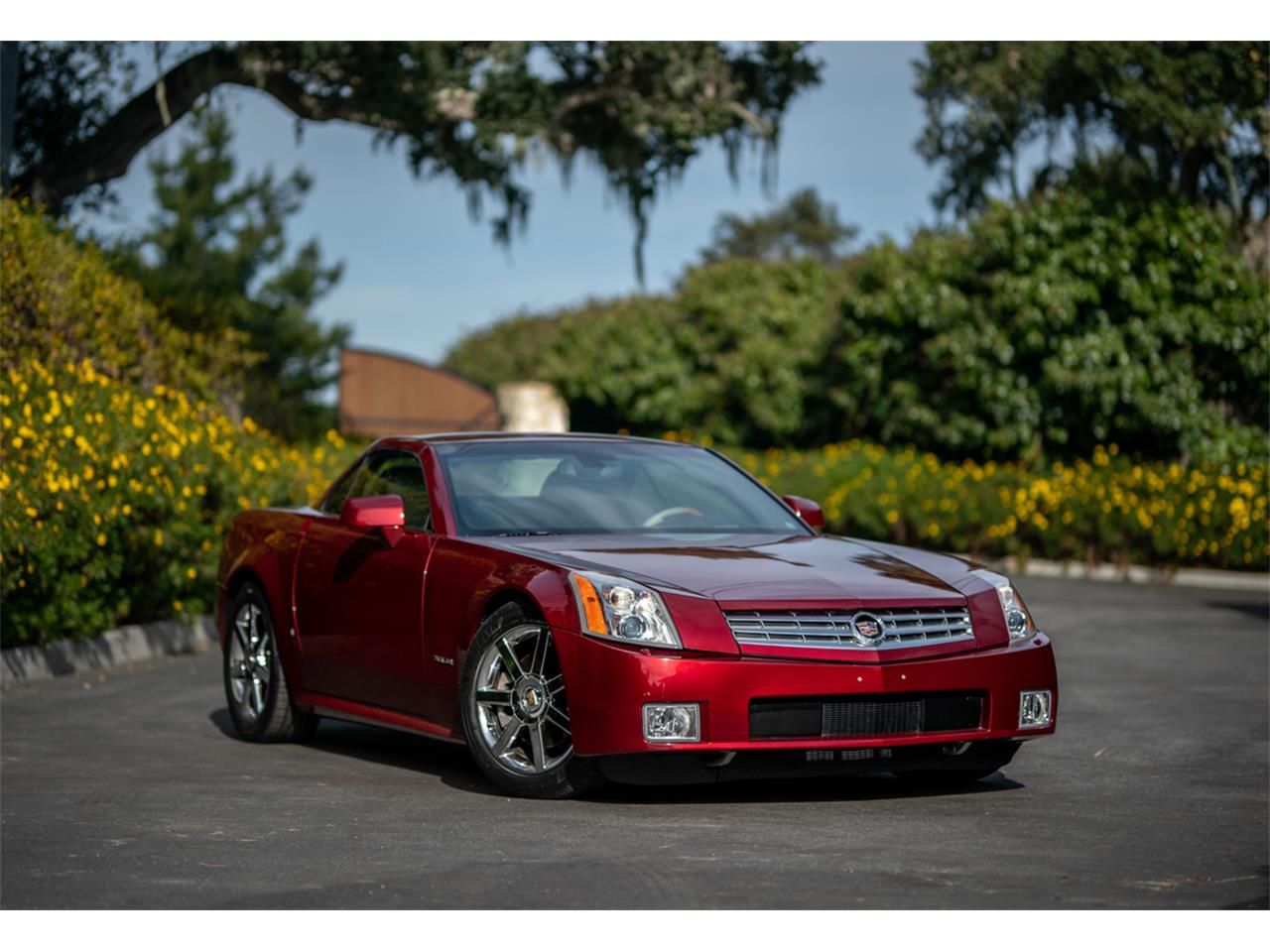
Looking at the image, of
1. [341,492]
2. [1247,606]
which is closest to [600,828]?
[341,492]

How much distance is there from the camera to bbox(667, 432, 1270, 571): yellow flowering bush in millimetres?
22516

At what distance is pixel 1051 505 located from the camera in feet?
78.8

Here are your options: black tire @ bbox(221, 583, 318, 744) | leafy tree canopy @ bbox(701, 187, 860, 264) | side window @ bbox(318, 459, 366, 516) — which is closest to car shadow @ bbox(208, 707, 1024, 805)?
black tire @ bbox(221, 583, 318, 744)

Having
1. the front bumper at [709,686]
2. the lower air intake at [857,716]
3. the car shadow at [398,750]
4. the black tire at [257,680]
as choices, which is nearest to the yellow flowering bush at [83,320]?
the black tire at [257,680]

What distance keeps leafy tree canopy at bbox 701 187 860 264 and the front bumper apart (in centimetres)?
8870

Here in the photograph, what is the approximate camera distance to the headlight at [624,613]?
7230mm

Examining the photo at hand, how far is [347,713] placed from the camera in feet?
29.7

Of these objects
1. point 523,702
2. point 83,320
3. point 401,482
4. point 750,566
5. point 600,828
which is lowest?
point 600,828

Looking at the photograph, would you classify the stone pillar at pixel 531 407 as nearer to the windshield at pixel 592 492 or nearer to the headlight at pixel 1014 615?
the windshield at pixel 592 492

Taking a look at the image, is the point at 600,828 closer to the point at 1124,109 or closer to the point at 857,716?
the point at 857,716

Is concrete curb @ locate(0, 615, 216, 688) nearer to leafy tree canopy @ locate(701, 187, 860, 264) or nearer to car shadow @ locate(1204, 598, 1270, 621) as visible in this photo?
car shadow @ locate(1204, 598, 1270, 621)

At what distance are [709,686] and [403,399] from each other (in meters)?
27.6

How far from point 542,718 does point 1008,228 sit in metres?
20.6
